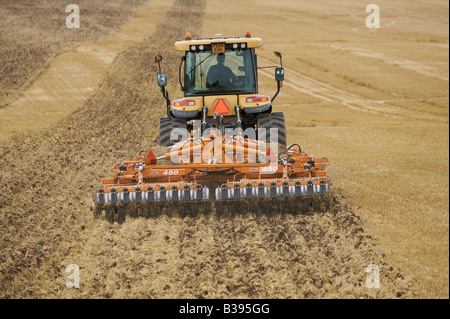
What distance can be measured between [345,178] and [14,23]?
81.5 ft

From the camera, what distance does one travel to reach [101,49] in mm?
29109

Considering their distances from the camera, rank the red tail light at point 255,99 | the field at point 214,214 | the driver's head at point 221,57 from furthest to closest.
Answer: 1. the driver's head at point 221,57
2. the red tail light at point 255,99
3. the field at point 214,214

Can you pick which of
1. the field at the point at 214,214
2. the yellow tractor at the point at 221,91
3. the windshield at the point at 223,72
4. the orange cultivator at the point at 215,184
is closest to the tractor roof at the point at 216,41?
the yellow tractor at the point at 221,91

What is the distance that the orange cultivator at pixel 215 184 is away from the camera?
7914mm

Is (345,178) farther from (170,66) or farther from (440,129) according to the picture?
(170,66)

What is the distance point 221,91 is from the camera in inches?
374

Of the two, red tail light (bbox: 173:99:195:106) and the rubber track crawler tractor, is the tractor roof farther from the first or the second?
red tail light (bbox: 173:99:195:106)

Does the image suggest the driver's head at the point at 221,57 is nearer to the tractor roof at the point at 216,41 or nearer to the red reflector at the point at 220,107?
the tractor roof at the point at 216,41

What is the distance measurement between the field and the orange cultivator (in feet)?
0.78

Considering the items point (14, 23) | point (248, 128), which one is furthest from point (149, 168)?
point (14, 23)

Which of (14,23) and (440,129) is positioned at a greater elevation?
(14,23)

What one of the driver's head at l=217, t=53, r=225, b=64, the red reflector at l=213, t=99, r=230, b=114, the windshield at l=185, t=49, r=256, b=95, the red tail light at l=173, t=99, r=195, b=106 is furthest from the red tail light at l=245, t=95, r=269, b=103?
the red tail light at l=173, t=99, r=195, b=106

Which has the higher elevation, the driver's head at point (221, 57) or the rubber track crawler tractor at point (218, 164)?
the driver's head at point (221, 57)

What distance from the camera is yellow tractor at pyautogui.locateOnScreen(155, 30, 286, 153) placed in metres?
9.30
